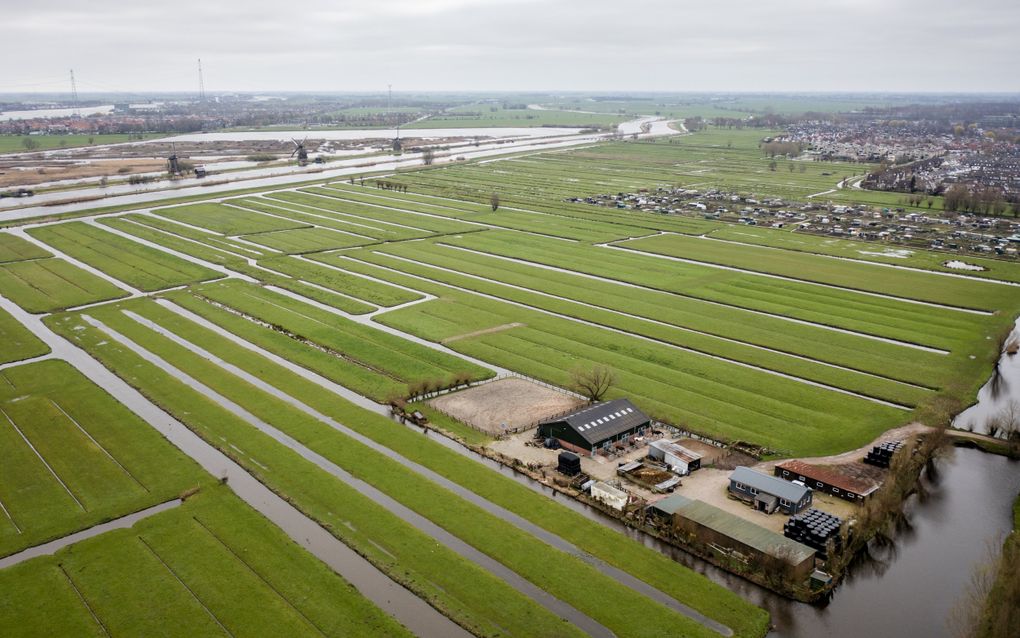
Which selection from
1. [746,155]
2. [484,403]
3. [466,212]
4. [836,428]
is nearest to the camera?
[836,428]

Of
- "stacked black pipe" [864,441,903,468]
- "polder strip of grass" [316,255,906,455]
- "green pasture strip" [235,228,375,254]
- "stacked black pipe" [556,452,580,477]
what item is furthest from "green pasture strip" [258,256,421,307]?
"stacked black pipe" [864,441,903,468]

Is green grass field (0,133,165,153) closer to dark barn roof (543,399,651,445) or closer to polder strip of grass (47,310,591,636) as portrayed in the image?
polder strip of grass (47,310,591,636)

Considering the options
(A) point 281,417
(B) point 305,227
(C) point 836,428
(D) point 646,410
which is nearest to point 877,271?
(C) point 836,428

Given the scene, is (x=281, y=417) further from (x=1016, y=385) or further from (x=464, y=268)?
(x=1016, y=385)

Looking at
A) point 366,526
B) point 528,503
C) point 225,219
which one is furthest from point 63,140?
point 528,503

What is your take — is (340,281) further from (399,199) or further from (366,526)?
(399,199)

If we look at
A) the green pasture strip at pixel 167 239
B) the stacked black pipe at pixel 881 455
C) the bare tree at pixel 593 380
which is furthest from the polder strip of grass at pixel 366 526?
the green pasture strip at pixel 167 239
